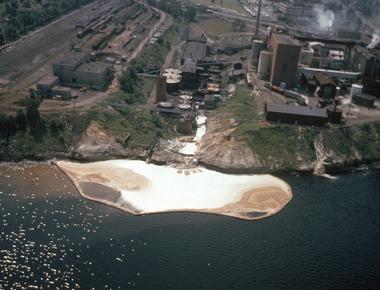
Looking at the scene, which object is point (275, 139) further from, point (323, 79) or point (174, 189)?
point (323, 79)

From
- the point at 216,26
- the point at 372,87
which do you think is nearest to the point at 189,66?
the point at 372,87

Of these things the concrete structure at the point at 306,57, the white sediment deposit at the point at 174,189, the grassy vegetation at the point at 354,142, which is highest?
the concrete structure at the point at 306,57

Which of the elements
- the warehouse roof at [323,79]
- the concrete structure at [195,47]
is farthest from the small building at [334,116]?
the concrete structure at [195,47]

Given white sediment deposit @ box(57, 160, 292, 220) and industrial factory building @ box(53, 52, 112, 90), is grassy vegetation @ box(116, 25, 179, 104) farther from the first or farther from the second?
white sediment deposit @ box(57, 160, 292, 220)

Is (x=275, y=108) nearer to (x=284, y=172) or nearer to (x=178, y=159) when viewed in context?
(x=284, y=172)

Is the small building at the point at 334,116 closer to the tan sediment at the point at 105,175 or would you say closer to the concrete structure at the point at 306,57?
the concrete structure at the point at 306,57

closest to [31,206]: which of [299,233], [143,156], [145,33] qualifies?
[143,156]
